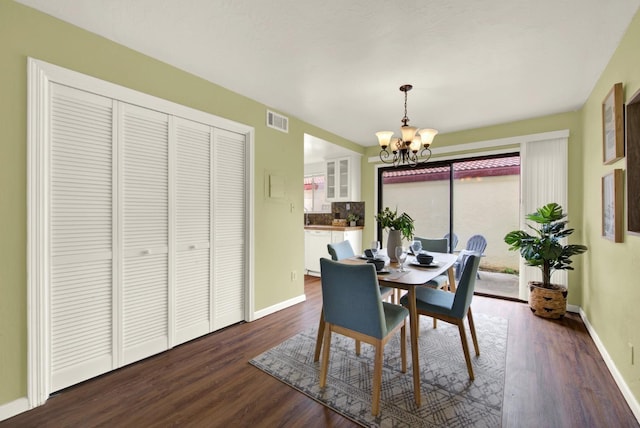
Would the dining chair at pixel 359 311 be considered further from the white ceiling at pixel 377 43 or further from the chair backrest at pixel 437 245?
the chair backrest at pixel 437 245

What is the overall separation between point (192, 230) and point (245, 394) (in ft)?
4.81

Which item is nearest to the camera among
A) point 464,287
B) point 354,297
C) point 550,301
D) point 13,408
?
point 13,408

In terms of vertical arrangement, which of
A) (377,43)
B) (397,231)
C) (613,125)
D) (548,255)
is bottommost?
(548,255)

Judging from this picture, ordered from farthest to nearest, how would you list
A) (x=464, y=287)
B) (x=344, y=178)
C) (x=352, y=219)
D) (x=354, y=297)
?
(x=352, y=219) < (x=344, y=178) < (x=464, y=287) < (x=354, y=297)

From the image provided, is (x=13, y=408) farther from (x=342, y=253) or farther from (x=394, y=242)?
(x=394, y=242)

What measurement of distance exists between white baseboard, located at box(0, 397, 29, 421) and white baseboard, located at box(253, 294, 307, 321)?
5.84 feet

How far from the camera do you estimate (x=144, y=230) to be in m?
2.25

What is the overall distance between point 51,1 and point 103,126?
2.42ft

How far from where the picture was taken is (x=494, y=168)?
174 inches

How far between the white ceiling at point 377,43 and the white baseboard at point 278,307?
2.43 m

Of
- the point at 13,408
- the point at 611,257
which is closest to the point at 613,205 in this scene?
the point at 611,257

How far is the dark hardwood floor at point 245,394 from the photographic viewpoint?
1.62 meters

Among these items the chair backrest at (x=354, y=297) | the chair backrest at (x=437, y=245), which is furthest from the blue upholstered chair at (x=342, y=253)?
the chair backrest at (x=437, y=245)

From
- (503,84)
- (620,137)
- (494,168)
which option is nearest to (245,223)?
(503,84)
